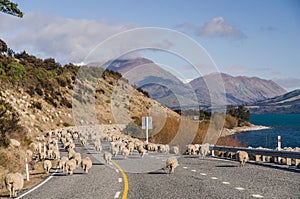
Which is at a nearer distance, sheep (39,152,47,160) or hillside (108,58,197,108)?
sheep (39,152,47,160)

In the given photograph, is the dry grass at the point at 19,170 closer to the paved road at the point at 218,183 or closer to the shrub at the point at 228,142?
the paved road at the point at 218,183

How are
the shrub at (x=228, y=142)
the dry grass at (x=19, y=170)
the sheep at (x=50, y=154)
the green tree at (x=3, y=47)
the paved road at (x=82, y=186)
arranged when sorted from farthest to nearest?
the green tree at (x=3, y=47) < the shrub at (x=228, y=142) < the sheep at (x=50, y=154) < the dry grass at (x=19, y=170) < the paved road at (x=82, y=186)

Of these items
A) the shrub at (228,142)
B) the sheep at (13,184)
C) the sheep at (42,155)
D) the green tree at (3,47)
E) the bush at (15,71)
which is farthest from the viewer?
the green tree at (3,47)

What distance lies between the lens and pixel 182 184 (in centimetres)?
1286

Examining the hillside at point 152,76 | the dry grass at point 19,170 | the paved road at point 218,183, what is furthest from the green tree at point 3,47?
the paved road at point 218,183

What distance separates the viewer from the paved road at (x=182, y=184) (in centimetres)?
1099

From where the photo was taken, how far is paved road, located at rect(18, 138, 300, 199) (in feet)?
36.0

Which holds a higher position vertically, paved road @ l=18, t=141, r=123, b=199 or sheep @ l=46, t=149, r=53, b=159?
sheep @ l=46, t=149, r=53, b=159

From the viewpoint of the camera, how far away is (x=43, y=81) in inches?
2817

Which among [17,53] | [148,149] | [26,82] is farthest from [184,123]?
[17,53]

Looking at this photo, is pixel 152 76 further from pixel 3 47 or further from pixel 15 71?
pixel 3 47

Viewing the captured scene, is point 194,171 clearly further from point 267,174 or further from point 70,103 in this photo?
point 70,103

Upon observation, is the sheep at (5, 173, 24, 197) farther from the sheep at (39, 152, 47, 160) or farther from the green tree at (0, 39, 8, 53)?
the green tree at (0, 39, 8, 53)

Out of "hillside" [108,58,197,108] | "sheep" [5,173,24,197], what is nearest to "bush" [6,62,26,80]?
"hillside" [108,58,197,108]
